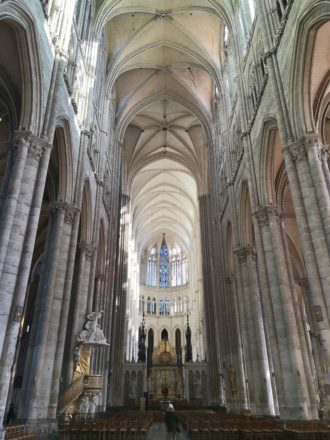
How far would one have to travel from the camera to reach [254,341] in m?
16.3

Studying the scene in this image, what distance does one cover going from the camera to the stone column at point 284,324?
11071mm

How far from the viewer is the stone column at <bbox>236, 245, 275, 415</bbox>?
15.0 metres

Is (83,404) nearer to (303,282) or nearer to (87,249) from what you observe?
(87,249)

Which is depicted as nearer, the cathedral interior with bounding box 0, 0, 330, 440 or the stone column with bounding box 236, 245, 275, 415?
the cathedral interior with bounding box 0, 0, 330, 440

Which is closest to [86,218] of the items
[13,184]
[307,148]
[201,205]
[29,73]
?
[29,73]

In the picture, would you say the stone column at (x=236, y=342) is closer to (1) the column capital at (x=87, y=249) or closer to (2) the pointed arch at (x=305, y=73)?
(1) the column capital at (x=87, y=249)

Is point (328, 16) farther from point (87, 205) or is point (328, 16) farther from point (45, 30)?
point (87, 205)

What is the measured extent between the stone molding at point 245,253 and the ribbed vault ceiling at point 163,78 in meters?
13.1

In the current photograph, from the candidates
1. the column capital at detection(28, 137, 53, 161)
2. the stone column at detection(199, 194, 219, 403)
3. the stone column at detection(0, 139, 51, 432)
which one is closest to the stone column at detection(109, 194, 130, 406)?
the stone column at detection(199, 194, 219, 403)

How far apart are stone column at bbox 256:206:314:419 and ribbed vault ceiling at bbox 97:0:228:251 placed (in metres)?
14.4

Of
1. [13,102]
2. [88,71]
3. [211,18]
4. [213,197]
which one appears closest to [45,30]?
[13,102]

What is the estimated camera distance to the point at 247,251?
61.0 feet

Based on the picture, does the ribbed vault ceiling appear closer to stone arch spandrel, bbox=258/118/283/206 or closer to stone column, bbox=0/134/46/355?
stone arch spandrel, bbox=258/118/283/206

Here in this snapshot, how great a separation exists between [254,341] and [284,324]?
4.47 m
